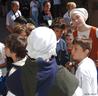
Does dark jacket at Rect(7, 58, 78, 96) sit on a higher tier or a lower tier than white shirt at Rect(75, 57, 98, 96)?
higher

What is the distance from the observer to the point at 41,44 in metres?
3.15

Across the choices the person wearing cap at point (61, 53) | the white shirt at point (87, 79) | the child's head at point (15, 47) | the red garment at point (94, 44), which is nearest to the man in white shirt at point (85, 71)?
the white shirt at point (87, 79)

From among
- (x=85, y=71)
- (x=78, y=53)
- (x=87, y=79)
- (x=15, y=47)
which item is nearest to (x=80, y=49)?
(x=78, y=53)

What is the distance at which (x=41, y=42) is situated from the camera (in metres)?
3.15

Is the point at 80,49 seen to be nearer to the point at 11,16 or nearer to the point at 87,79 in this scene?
the point at 87,79

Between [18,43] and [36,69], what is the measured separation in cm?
120

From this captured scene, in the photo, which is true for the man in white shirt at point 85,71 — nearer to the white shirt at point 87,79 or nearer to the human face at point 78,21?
the white shirt at point 87,79

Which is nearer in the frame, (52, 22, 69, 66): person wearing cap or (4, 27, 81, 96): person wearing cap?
(4, 27, 81, 96): person wearing cap

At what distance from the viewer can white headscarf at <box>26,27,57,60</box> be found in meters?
3.15

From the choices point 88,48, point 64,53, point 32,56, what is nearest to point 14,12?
point 64,53

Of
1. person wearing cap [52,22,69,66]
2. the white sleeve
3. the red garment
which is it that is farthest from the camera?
person wearing cap [52,22,69,66]

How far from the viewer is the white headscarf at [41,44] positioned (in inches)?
124

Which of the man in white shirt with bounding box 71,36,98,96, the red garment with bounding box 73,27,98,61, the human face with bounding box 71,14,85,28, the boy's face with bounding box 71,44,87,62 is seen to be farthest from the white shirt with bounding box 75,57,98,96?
the human face with bounding box 71,14,85,28

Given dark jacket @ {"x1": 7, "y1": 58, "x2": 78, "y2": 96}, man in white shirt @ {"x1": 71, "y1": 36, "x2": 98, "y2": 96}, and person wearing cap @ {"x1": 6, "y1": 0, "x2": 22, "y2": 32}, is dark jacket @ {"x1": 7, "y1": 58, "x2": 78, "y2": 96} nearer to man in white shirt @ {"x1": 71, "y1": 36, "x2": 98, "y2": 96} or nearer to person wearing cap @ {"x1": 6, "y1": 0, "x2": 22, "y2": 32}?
man in white shirt @ {"x1": 71, "y1": 36, "x2": 98, "y2": 96}
